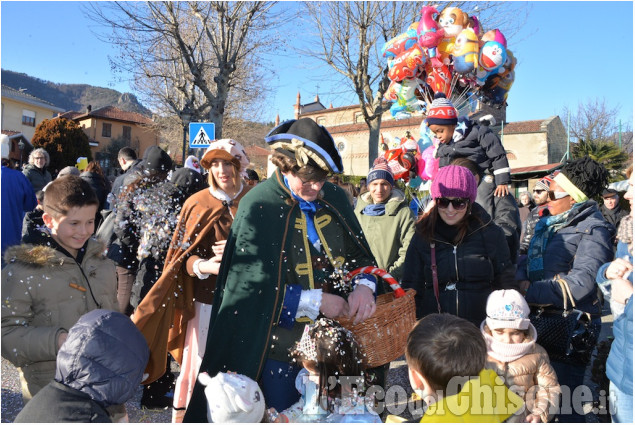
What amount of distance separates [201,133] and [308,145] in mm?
8363

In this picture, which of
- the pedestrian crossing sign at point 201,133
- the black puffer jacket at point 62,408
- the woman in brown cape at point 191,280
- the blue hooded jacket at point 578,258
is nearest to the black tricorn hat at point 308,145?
the woman in brown cape at point 191,280

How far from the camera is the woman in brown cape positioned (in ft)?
10.9

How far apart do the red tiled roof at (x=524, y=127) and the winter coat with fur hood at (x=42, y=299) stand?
138 feet

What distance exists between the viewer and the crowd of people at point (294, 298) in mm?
1947

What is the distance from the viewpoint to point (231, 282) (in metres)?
2.62

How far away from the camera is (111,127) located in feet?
183

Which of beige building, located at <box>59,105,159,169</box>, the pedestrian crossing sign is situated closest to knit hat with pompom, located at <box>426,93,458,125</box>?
the pedestrian crossing sign

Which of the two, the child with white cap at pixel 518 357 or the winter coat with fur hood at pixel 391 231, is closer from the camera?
the child with white cap at pixel 518 357

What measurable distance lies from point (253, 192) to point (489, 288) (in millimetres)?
1829

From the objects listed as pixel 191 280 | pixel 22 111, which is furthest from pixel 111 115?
pixel 191 280

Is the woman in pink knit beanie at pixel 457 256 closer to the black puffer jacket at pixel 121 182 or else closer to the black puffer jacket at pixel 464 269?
the black puffer jacket at pixel 464 269

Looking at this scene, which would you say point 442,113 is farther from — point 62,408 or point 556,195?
point 62,408

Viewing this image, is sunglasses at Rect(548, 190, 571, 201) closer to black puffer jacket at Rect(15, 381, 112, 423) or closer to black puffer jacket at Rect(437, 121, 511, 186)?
black puffer jacket at Rect(437, 121, 511, 186)

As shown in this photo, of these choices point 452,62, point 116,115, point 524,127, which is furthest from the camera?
point 116,115
